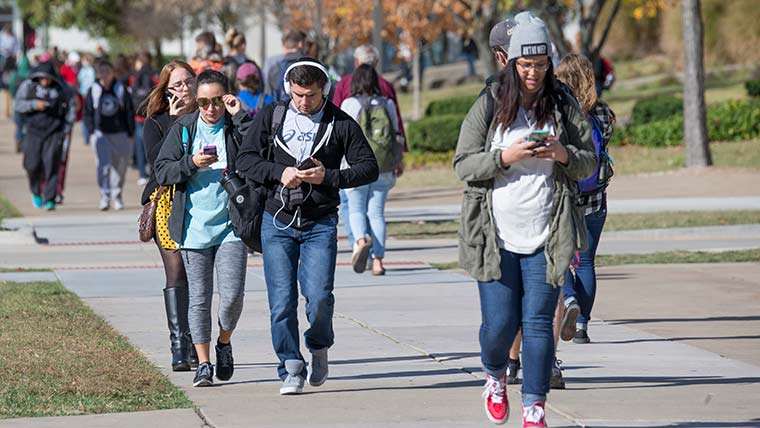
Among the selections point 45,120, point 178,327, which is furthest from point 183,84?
point 45,120

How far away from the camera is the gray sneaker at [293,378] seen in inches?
277

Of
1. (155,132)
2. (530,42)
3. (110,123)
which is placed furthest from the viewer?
(110,123)

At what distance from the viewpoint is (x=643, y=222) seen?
619 inches

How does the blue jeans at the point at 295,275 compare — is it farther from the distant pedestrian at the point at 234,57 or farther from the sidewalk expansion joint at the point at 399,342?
the distant pedestrian at the point at 234,57

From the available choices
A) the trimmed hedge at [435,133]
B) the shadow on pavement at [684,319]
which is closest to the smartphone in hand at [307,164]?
A: the shadow on pavement at [684,319]

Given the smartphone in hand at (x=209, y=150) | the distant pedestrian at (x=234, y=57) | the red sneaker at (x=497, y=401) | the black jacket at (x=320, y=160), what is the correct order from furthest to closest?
the distant pedestrian at (x=234, y=57)
the smartphone in hand at (x=209, y=150)
the black jacket at (x=320, y=160)
the red sneaker at (x=497, y=401)

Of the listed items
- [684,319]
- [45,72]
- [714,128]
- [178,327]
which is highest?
[45,72]

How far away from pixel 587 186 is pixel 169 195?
2.32m

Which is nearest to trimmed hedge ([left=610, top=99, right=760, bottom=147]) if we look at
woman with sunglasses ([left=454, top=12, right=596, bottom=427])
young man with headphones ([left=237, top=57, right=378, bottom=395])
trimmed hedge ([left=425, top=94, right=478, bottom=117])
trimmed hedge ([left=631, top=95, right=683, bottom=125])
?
trimmed hedge ([left=631, top=95, right=683, bottom=125])

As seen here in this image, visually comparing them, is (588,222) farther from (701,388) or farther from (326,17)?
(326,17)

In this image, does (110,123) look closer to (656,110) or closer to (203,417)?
(656,110)

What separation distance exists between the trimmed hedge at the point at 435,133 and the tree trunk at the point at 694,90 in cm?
542

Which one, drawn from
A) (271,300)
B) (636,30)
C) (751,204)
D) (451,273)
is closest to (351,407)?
(271,300)

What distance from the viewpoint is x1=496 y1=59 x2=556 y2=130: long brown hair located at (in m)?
5.94
